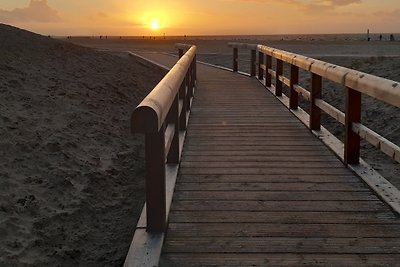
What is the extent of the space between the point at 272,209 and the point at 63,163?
11.3 ft

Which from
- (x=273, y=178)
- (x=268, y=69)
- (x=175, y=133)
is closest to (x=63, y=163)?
(x=175, y=133)

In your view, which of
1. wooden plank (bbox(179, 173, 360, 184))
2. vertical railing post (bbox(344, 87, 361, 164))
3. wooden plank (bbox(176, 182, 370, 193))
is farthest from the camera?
vertical railing post (bbox(344, 87, 361, 164))

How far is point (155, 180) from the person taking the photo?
11.1ft

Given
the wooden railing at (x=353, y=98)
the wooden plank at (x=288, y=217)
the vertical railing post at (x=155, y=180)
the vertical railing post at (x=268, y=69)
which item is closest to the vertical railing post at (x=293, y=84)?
the wooden railing at (x=353, y=98)

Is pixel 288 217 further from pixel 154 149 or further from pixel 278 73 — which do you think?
pixel 278 73

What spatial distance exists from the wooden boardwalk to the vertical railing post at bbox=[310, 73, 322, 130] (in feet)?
0.59

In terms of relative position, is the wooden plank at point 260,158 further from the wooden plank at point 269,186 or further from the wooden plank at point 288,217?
the wooden plank at point 288,217

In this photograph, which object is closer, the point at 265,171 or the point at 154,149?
the point at 154,149

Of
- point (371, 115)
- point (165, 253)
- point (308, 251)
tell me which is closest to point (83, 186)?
point (165, 253)

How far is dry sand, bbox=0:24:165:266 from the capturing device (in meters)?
4.80

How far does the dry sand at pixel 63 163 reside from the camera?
4797mm

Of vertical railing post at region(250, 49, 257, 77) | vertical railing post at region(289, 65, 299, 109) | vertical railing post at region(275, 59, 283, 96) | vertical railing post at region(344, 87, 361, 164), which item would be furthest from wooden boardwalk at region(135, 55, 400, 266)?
vertical railing post at region(250, 49, 257, 77)

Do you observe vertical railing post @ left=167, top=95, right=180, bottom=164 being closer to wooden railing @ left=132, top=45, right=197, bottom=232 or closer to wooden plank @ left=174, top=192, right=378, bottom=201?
wooden plank @ left=174, top=192, right=378, bottom=201

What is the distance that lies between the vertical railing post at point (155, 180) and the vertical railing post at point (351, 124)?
7.88ft
